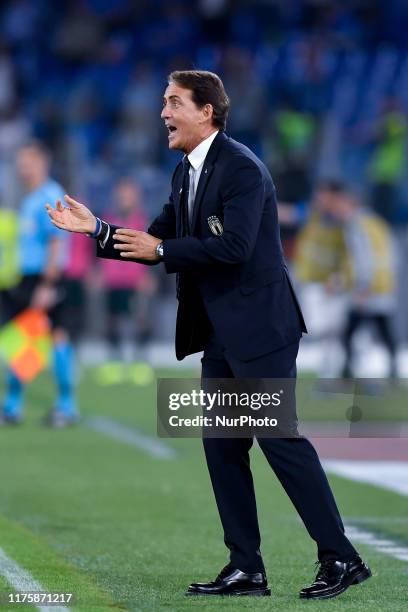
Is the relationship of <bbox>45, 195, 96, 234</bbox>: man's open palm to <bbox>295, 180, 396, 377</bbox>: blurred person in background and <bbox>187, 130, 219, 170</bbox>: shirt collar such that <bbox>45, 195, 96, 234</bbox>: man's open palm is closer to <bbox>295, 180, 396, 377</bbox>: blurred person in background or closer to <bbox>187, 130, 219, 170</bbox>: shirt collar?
<bbox>187, 130, 219, 170</bbox>: shirt collar

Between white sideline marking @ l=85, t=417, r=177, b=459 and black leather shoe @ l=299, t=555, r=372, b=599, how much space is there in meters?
5.64

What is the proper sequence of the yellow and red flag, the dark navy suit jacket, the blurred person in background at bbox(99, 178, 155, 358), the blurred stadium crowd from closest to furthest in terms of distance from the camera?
the dark navy suit jacket → the yellow and red flag → the blurred person in background at bbox(99, 178, 155, 358) → the blurred stadium crowd

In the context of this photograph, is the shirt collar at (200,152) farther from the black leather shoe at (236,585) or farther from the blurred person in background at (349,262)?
the blurred person in background at (349,262)

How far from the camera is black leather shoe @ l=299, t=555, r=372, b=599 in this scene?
232 inches

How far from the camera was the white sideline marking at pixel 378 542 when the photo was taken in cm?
749

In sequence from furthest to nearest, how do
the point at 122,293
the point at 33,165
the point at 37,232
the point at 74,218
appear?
the point at 122,293, the point at 37,232, the point at 33,165, the point at 74,218

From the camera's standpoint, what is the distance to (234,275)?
5.89 metres

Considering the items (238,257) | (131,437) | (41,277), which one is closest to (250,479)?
(238,257)

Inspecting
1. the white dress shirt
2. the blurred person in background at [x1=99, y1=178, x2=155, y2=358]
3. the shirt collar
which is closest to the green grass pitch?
the white dress shirt

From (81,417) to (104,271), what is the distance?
18.3 ft

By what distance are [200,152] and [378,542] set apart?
Result: 109 inches

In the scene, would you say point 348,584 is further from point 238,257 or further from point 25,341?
point 25,341

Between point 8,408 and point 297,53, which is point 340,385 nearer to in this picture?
point 8,408

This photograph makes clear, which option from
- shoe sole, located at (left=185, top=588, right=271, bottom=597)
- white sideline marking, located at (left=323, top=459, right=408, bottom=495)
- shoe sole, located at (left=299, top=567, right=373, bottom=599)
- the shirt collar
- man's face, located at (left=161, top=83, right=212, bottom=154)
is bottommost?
white sideline marking, located at (left=323, top=459, right=408, bottom=495)
